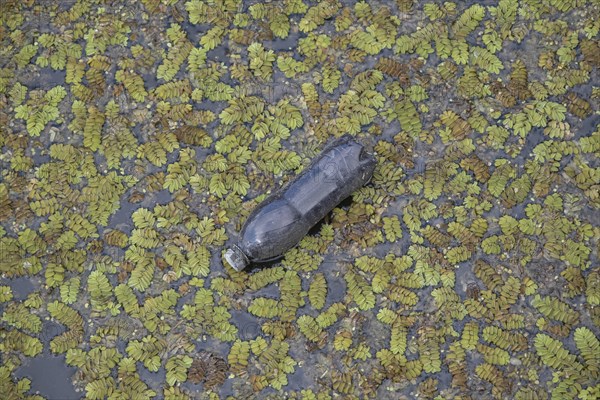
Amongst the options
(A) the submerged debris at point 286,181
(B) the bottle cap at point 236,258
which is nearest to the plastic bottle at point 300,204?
(B) the bottle cap at point 236,258

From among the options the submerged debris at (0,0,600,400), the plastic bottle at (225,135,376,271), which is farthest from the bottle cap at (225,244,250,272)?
the submerged debris at (0,0,600,400)

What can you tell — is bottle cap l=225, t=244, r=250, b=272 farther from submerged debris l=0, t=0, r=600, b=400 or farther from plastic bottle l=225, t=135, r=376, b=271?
submerged debris l=0, t=0, r=600, b=400

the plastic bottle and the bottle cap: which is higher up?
the plastic bottle

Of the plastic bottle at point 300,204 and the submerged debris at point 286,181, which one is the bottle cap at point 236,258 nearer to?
the plastic bottle at point 300,204

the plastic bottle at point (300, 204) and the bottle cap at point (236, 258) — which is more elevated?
the plastic bottle at point (300, 204)

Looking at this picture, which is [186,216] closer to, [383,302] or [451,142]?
[383,302]

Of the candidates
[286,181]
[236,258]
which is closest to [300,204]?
[286,181]

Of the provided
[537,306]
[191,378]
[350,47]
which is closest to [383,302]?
[537,306]
